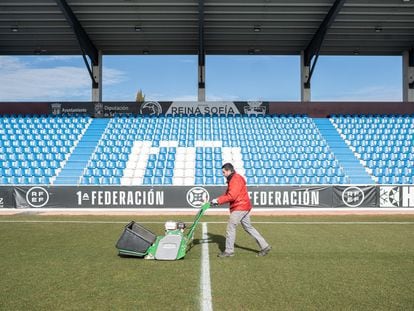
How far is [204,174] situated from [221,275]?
13.8 meters

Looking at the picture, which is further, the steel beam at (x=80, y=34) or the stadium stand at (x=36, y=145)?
the steel beam at (x=80, y=34)

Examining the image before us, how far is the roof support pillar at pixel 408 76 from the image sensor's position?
27672 millimetres

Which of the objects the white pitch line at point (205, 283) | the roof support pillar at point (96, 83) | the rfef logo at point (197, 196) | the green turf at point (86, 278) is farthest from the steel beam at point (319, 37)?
the green turf at point (86, 278)

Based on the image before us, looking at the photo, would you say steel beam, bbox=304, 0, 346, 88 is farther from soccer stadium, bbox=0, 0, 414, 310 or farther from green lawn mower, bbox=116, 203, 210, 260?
green lawn mower, bbox=116, 203, 210, 260

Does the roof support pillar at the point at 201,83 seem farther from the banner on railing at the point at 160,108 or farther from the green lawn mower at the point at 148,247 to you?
the green lawn mower at the point at 148,247

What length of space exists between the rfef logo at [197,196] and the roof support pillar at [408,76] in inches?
699

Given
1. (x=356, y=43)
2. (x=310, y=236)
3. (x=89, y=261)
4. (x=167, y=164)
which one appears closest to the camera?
(x=89, y=261)

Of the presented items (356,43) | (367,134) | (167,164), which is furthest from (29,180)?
(356,43)

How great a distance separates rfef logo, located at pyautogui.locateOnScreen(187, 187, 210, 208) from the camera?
1730 cm

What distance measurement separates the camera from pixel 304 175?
Result: 2011 centimetres

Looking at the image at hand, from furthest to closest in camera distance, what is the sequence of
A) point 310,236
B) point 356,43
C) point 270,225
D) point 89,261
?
point 356,43
point 270,225
point 310,236
point 89,261

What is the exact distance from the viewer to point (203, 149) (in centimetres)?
2311

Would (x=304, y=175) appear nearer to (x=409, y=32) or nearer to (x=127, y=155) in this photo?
(x=127, y=155)

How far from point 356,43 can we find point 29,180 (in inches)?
833
